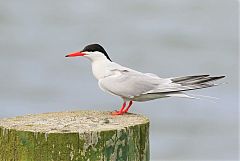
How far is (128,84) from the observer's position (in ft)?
16.8

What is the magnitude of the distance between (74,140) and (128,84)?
1270 millimetres

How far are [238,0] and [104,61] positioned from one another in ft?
47.7

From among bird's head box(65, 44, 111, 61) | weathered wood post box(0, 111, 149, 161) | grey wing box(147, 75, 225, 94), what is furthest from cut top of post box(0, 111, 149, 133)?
bird's head box(65, 44, 111, 61)

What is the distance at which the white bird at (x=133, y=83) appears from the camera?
4.98 m

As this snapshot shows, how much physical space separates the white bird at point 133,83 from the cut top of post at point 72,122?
324mm

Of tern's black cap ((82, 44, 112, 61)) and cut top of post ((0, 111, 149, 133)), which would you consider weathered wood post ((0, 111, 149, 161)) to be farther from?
tern's black cap ((82, 44, 112, 61))

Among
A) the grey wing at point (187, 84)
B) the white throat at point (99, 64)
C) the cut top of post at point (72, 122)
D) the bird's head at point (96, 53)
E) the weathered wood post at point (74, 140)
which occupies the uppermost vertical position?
the bird's head at point (96, 53)

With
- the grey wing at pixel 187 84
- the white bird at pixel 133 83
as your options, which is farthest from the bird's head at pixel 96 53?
the grey wing at pixel 187 84

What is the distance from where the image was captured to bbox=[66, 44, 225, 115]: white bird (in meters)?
4.98

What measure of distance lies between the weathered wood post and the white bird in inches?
25.6

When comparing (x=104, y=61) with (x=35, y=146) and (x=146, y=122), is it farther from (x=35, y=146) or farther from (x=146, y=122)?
(x=35, y=146)

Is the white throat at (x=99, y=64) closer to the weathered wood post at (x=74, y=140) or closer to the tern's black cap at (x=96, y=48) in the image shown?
the tern's black cap at (x=96, y=48)

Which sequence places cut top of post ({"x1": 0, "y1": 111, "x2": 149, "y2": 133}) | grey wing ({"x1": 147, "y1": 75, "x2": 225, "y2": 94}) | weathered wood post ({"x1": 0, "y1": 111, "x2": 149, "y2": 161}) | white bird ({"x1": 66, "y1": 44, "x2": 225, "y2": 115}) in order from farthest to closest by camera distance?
1. white bird ({"x1": 66, "y1": 44, "x2": 225, "y2": 115})
2. grey wing ({"x1": 147, "y1": 75, "x2": 225, "y2": 94})
3. cut top of post ({"x1": 0, "y1": 111, "x2": 149, "y2": 133})
4. weathered wood post ({"x1": 0, "y1": 111, "x2": 149, "y2": 161})

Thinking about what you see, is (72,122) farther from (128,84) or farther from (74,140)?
(128,84)
